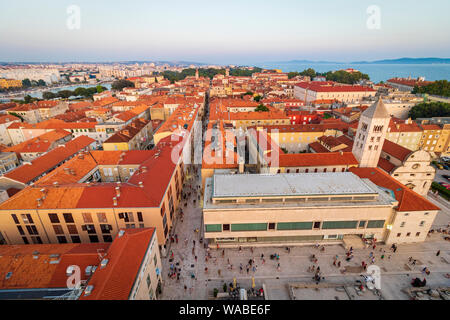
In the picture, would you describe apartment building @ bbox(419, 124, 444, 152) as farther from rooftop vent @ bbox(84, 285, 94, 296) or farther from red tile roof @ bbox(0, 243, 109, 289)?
red tile roof @ bbox(0, 243, 109, 289)

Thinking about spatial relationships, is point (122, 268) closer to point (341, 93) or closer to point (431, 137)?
point (431, 137)

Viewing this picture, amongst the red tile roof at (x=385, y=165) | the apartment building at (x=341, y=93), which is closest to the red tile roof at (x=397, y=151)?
the red tile roof at (x=385, y=165)

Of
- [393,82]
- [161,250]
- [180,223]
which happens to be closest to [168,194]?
[180,223]

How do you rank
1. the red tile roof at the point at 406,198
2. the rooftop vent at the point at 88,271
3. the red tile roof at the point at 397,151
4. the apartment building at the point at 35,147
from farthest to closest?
the apartment building at the point at 35,147
the red tile roof at the point at 397,151
the red tile roof at the point at 406,198
the rooftop vent at the point at 88,271

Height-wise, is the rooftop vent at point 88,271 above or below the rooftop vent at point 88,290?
below

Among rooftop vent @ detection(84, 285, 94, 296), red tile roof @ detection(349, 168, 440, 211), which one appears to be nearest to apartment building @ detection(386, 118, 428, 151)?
red tile roof @ detection(349, 168, 440, 211)

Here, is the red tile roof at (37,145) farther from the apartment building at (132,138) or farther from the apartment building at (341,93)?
the apartment building at (341,93)

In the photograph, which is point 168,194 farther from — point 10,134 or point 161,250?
point 10,134
